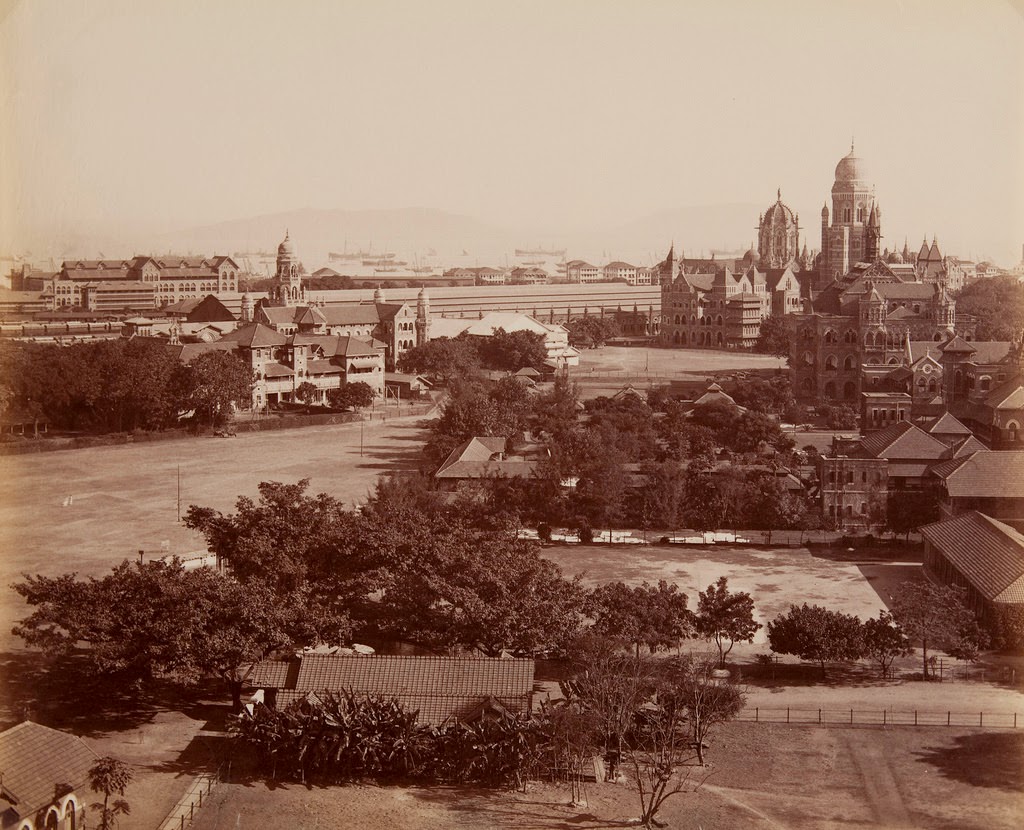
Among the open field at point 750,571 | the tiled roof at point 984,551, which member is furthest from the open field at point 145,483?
the tiled roof at point 984,551

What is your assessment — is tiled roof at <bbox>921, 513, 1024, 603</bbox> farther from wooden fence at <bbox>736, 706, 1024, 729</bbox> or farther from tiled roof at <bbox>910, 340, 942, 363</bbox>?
tiled roof at <bbox>910, 340, 942, 363</bbox>

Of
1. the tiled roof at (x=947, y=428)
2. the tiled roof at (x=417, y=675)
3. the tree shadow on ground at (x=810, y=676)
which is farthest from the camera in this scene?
the tiled roof at (x=947, y=428)

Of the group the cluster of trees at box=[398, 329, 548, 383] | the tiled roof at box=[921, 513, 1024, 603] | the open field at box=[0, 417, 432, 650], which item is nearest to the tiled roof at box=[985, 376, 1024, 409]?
the tiled roof at box=[921, 513, 1024, 603]

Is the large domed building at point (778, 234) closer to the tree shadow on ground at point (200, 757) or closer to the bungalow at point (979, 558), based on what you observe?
the bungalow at point (979, 558)

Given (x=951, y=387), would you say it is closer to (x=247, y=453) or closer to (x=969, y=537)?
(x=969, y=537)

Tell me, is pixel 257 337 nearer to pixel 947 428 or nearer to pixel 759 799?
pixel 947 428

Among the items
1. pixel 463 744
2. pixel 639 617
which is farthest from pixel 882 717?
pixel 463 744
